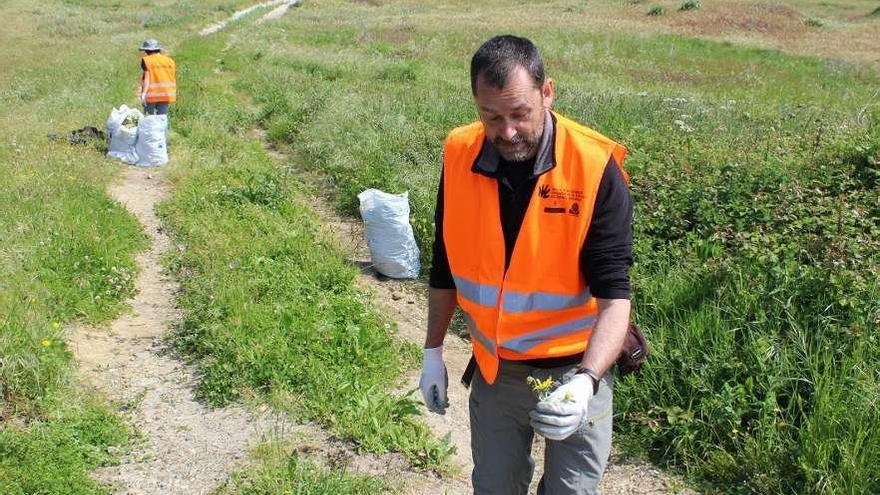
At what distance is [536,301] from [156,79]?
9.98 meters

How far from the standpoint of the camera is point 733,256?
493 centimetres

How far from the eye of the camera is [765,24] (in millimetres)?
31203

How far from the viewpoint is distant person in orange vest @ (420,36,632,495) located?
2.25 m

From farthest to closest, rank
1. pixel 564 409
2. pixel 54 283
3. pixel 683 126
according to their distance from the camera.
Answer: pixel 683 126 < pixel 54 283 < pixel 564 409

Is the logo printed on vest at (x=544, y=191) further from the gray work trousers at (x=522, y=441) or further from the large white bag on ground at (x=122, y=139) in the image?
→ the large white bag on ground at (x=122, y=139)

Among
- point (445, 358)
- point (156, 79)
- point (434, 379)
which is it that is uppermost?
point (156, 79)

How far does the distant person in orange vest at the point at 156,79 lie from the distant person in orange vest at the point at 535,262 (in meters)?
9.51

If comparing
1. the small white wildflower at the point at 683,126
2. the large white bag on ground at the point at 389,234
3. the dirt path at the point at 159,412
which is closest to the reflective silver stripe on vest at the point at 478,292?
the dirt path at the point at 159,412

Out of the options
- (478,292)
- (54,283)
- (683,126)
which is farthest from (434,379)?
(683,126)

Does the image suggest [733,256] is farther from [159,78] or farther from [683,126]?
[159,78]

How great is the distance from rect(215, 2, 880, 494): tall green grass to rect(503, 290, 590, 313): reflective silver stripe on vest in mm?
1812

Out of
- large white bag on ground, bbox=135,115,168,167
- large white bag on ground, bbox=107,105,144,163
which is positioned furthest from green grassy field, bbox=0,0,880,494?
large white bag on ground, bbox=107,105,144,163

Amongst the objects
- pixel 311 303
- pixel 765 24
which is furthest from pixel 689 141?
pixel 765 24

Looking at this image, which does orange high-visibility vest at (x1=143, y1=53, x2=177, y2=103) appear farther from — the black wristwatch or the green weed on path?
the black wristwatch
